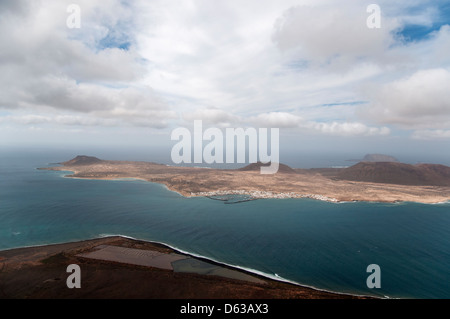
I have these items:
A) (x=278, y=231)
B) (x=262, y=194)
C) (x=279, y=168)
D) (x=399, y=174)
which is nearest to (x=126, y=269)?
(x=278, y=231)

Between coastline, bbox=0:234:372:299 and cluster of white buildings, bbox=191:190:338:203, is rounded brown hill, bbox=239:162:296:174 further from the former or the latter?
coastline, bbox=0:234:372:299

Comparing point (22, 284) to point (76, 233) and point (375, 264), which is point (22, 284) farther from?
point (375, 264)

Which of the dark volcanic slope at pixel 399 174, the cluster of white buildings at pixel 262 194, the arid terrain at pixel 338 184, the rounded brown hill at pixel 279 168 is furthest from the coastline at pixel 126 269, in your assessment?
the dark volcanic slope at pixel 399 174

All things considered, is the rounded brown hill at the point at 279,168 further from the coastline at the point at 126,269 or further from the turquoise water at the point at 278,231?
the coastline at the point at 126,269

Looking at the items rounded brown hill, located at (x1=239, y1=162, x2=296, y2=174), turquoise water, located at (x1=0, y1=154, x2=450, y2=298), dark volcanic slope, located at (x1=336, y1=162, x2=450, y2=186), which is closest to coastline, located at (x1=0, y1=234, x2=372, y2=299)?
turquoise water, located at (x1=0, y1=154, x2=450, y2=298)

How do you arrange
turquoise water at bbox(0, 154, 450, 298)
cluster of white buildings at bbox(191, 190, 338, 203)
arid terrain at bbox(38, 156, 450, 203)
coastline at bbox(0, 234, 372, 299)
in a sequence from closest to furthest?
1. coastline at bbox(0, 234, 372, 299)
2. turquoise water at bbox(0, 154, 450, 298)
3. cluster of white buildings at bbox(191, 190, 338, 203)
4. arid terrain at bbox(38, 156, 450, 203)

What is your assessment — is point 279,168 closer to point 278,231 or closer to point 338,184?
point 338,184

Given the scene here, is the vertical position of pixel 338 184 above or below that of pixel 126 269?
above
